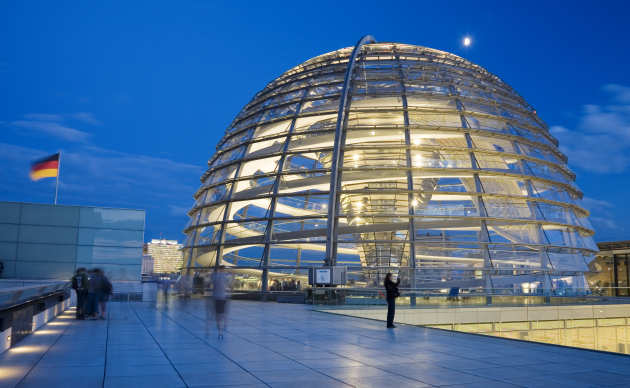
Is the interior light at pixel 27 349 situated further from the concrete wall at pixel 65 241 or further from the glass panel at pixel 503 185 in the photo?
the glass panel at pixel 503 185

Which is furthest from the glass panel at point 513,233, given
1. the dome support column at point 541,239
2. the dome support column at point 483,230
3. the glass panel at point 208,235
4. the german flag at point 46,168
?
the german flag at point 46,168

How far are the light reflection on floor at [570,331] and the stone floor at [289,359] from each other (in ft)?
29.8

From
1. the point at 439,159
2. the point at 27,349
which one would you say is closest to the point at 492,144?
the point at 439,159

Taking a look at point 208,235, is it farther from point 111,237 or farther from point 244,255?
point 111,237

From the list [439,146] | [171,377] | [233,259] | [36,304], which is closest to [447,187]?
[439,146]

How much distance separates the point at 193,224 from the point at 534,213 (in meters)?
18.8

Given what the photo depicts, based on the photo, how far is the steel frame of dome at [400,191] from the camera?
24547 mm

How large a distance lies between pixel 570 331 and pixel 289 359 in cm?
1856

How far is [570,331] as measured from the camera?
926 inches

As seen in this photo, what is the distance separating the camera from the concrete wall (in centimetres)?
2847

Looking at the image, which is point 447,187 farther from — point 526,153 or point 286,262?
point 286,262

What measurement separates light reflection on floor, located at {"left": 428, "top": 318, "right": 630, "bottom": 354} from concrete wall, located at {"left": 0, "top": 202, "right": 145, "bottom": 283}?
1821 centimetres

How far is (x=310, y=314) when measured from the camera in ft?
64.3

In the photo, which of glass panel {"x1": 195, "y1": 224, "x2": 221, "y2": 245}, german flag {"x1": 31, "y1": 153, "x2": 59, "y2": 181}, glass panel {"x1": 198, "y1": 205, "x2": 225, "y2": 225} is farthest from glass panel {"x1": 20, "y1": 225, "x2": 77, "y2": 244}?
glass panel {"x1": 198, "y1": 205, "x2": 225, "y2": 225}
